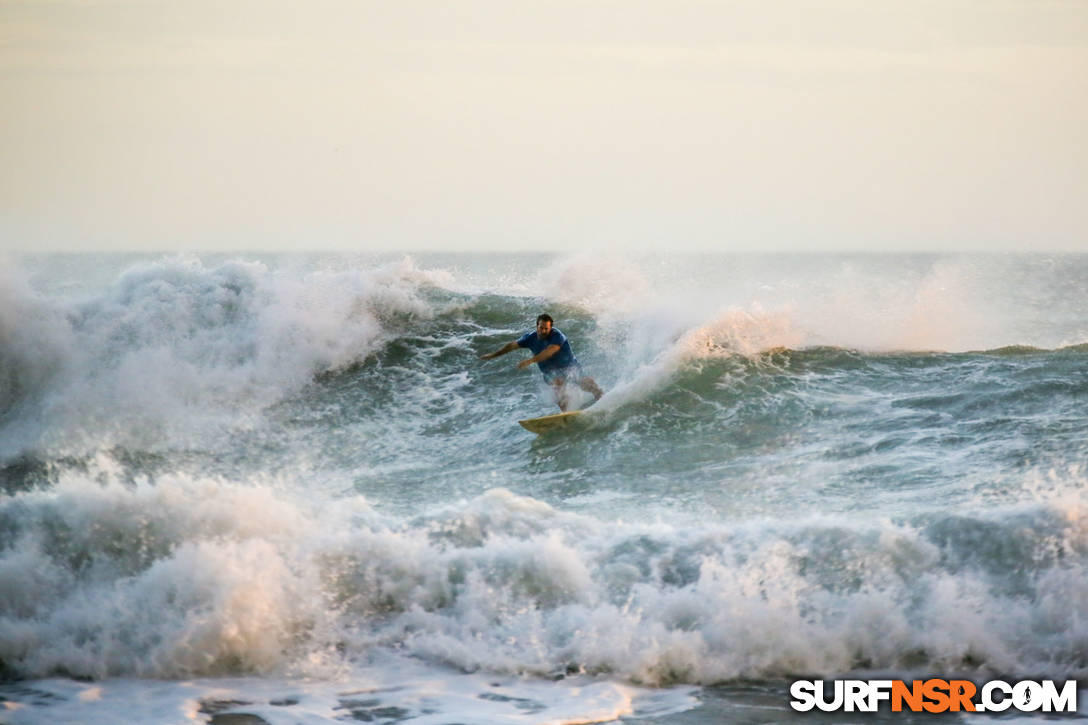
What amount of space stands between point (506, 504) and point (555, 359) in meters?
4.41

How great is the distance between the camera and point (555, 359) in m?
12.5

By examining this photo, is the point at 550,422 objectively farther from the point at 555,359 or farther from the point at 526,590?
the point at 526,590

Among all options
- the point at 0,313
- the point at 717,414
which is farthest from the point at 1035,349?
the point at 0,313

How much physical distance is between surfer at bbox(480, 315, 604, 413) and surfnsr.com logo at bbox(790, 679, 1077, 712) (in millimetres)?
6486

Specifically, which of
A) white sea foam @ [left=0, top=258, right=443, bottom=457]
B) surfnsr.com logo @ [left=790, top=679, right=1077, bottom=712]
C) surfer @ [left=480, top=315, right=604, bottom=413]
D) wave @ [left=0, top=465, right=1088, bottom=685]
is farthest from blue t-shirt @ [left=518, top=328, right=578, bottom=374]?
A: surfnsr.com logo @ [left=790, top=679, right=1077, bottom=712]

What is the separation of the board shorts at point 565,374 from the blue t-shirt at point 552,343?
2 cm

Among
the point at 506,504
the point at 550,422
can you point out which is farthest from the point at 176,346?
the point at 506,504

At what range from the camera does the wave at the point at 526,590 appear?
6.59 metres

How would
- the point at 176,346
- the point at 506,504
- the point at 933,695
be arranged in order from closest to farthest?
1. the point at 933,695
2. the point at 506,504
3. the point at 176,346

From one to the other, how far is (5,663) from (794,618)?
500 cm

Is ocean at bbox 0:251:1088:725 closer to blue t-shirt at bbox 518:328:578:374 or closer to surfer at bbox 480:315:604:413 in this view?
surfer at bbox 480:315:604:413

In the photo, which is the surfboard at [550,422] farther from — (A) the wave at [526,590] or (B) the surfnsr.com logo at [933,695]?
(B) the surfnsr.com logo at [933,695]

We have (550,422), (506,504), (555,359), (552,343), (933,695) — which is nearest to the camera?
(933,695)

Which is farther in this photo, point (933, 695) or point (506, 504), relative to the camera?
point (506, 504)
